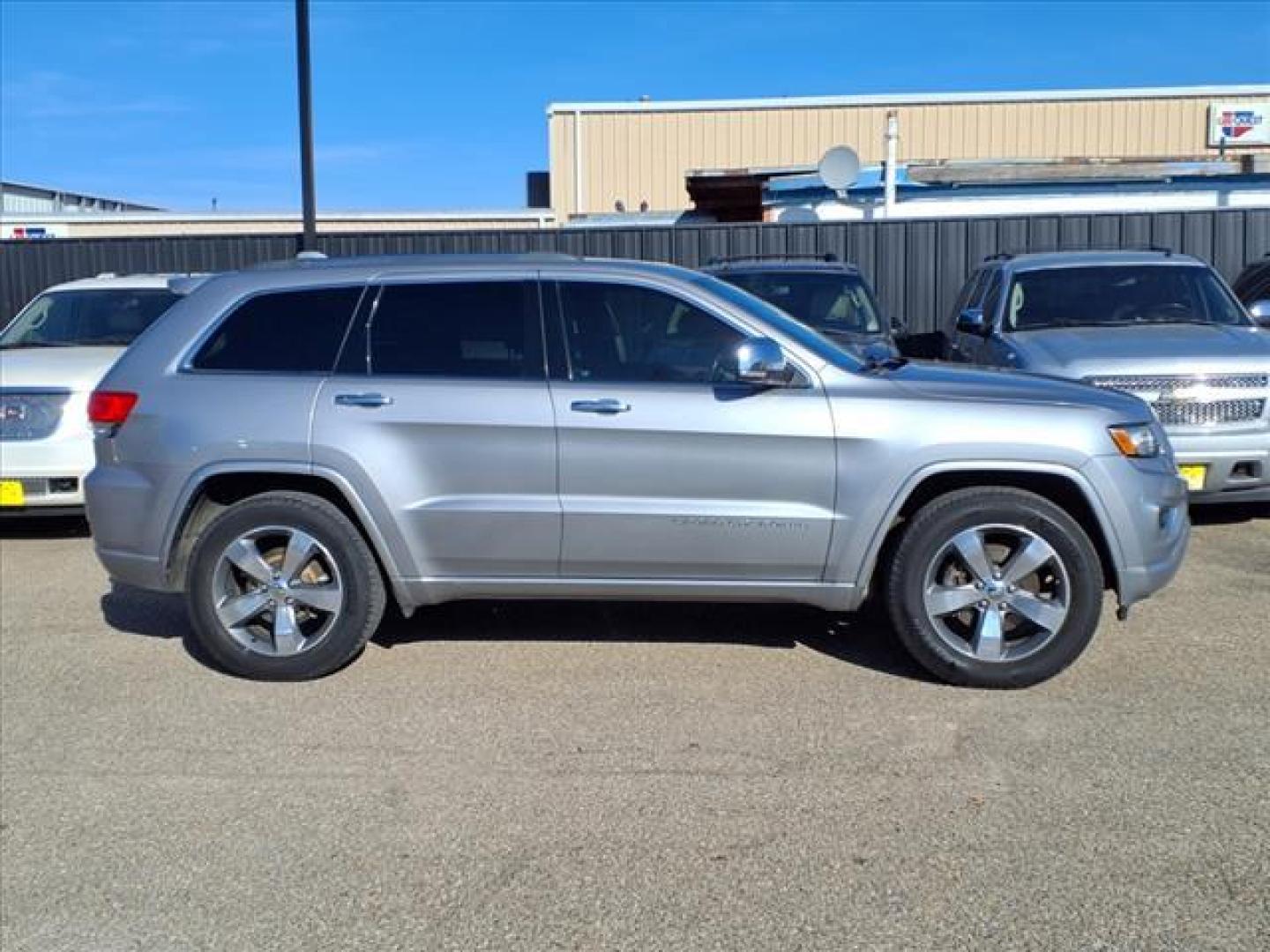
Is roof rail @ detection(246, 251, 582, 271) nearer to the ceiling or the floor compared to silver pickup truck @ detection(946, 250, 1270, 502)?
nearer to the ceiling

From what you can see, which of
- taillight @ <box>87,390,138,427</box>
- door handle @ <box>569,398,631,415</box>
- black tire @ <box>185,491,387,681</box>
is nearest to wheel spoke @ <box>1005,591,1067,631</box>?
door handle @ <box>569,398,631,415</box>

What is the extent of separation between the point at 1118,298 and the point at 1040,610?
473cm

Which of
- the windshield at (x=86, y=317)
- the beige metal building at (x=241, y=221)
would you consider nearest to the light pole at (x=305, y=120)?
the windshield at (x=86, y=317)

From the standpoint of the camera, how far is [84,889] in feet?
11.8

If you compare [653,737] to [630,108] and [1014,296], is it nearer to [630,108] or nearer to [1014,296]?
[1014,296]

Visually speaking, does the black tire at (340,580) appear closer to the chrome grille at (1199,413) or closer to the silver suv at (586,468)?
the silver suv at (586,468)

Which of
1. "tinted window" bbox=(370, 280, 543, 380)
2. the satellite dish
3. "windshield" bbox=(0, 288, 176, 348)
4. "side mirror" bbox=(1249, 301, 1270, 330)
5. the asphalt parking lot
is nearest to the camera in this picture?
the asphalt parking lot

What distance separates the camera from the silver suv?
16.4 feet

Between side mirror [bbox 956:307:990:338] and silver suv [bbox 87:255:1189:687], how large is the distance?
3.63 meters

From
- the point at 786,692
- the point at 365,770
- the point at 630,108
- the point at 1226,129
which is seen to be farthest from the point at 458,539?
the point at 630,108

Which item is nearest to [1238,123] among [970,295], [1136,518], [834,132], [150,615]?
[834,132]

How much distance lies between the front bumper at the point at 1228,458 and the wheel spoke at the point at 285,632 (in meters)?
5.15

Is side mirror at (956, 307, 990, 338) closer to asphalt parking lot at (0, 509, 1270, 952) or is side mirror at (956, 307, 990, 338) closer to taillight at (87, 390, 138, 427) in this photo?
asphalt parking lot at (0, 509, 1270, 952)

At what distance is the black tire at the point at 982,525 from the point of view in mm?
4957
